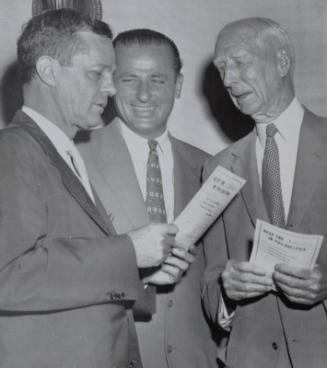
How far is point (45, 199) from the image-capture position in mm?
1625

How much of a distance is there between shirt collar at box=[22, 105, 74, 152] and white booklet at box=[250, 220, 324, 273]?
28.0 inches

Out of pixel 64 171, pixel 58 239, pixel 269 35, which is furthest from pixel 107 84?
pixel 269 35

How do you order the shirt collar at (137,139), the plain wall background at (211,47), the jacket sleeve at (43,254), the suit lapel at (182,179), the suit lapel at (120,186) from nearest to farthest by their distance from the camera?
the jacket sleeve at (43,254)
the suit lapel at (120,186)
the suit lapel at (182,179)
the shirt collar at (137,139)
the plain wall background at (211,47)

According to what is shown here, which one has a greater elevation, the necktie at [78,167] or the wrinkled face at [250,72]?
the wrinkled face at [250,72]

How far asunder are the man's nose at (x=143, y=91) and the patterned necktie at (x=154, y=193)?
28 centimetres

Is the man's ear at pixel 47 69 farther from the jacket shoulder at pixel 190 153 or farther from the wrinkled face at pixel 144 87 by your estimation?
the jacket shoulder at pixel 190 153

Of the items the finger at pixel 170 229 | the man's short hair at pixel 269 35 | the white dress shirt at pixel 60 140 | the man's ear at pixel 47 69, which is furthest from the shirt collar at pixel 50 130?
the man's short hair at pixel 269 35

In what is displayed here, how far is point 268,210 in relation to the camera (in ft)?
7.37

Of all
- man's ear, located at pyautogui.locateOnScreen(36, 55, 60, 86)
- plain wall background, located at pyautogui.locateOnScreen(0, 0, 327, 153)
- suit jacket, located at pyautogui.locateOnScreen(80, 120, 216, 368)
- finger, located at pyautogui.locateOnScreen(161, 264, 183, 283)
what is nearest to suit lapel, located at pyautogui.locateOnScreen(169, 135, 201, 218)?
suit jacket, located at pyautogui.locateOnScreen(80, 120, 216, 368)

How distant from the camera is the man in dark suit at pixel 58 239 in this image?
5.05 ft

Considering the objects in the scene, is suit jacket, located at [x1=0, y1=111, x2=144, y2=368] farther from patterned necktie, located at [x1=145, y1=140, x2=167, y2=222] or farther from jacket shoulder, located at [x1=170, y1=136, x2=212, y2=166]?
jacket shoulder, located at [x1=170, y1=136, x2=212, y2=166]

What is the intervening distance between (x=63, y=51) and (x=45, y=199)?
54 cm

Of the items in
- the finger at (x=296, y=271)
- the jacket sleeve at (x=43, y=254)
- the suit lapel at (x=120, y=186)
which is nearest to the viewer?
the jacket sleeve at (x=43, y=254)

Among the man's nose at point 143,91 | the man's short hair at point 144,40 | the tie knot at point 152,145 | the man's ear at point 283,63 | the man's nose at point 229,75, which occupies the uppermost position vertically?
the man's short hair at point 144,40
